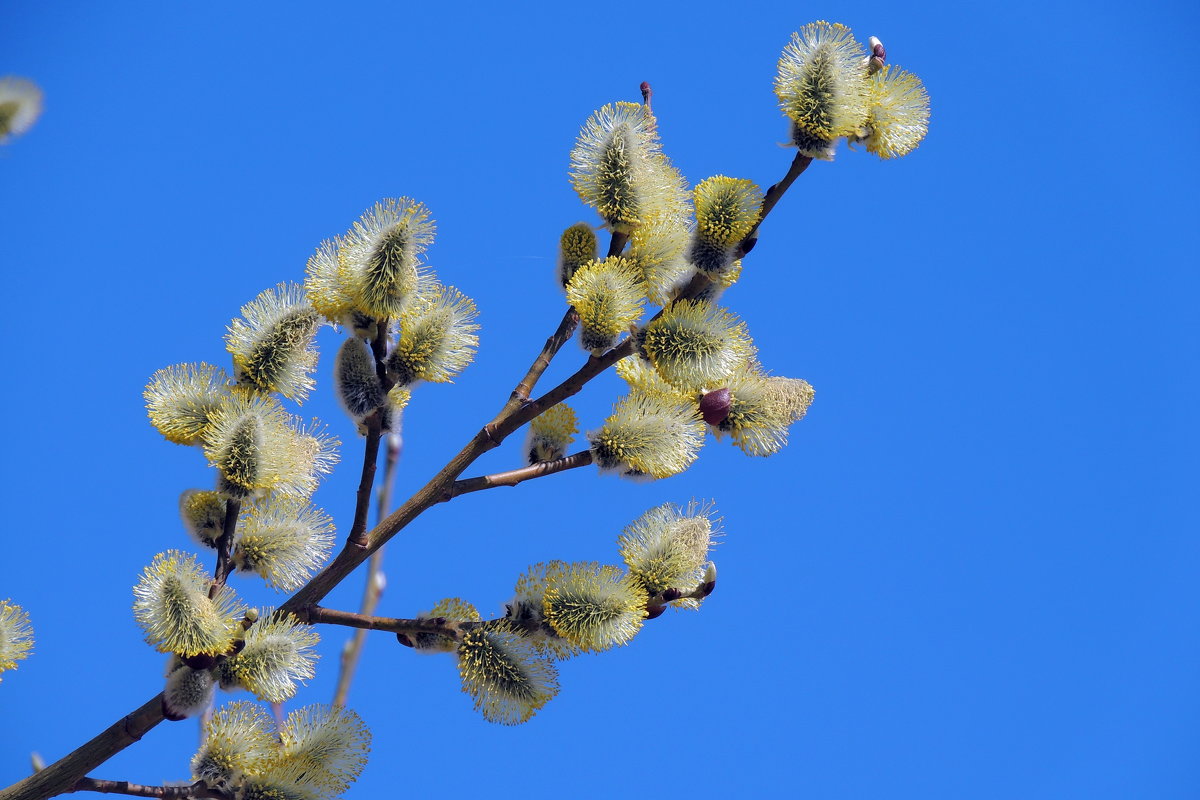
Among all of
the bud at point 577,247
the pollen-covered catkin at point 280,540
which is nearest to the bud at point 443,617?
the pollen-covered catkin at point 280,540

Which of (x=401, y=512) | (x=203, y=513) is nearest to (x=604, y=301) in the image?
(x=401, y=512)

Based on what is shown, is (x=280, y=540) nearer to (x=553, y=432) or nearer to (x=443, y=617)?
(x=443, y=617)

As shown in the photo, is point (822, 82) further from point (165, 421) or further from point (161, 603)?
point (161, 603)

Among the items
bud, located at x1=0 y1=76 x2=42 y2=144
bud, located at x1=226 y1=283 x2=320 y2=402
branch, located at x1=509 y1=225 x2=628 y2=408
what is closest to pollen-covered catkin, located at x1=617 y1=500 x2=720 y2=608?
branch, located at x1=509 y1=225 x2=628 y2=408

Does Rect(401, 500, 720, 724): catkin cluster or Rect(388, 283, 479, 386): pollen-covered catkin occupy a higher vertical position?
Rect(388, 283, 479, 386): pollen-covered catkin

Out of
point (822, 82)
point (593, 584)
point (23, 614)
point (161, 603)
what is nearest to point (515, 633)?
point (593, 584)

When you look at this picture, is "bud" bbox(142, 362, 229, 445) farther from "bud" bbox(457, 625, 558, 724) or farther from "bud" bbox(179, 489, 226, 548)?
"bud" bbox(457, 625, 558, 724)
